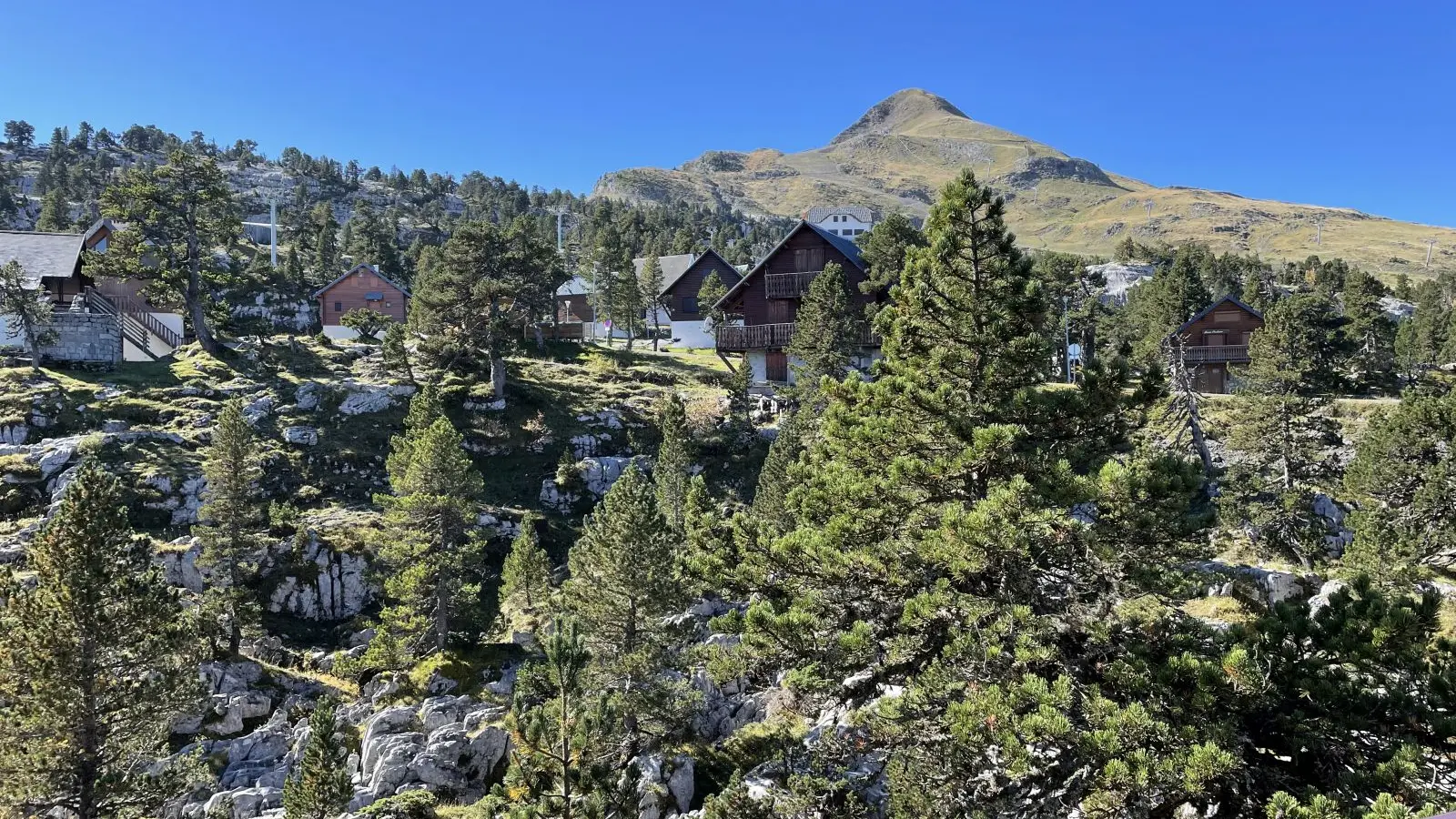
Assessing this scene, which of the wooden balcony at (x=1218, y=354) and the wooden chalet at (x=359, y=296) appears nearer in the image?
the wooden balcony at (x=1218, y=354)

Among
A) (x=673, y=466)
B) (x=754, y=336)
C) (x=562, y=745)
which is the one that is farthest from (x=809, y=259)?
(x=562, y=745)

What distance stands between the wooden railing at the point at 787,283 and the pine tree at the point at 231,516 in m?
34.0

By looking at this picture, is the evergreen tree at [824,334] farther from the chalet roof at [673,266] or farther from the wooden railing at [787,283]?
the chalet roof at [673,266]

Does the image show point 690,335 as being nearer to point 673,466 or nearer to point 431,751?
point 673,466

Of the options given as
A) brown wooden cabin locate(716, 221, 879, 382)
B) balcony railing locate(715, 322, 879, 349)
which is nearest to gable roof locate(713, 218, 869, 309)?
brown wooden cabin locate(716, 221, 879, 382)

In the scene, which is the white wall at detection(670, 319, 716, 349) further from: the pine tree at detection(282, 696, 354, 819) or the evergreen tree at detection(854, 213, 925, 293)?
the pine tree at detection(282, 696, 354, 819)

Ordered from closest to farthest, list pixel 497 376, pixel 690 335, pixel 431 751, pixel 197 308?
pixel 431 751
pixel 497 376
pixel 197 308
pixel 690 335

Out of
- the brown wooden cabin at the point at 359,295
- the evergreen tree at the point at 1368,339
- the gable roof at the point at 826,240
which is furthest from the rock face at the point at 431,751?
the evergreen tree at the point at 1368,339

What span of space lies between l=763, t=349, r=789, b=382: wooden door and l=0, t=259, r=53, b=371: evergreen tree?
47057mm

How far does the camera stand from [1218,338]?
2317 inches

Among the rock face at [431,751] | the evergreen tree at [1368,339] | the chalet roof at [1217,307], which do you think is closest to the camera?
the rock face at [431,751]

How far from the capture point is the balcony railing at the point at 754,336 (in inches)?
1989

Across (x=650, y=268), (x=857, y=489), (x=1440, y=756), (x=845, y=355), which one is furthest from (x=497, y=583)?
(x=650, y=268)

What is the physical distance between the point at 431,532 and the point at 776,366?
29.2 meters
